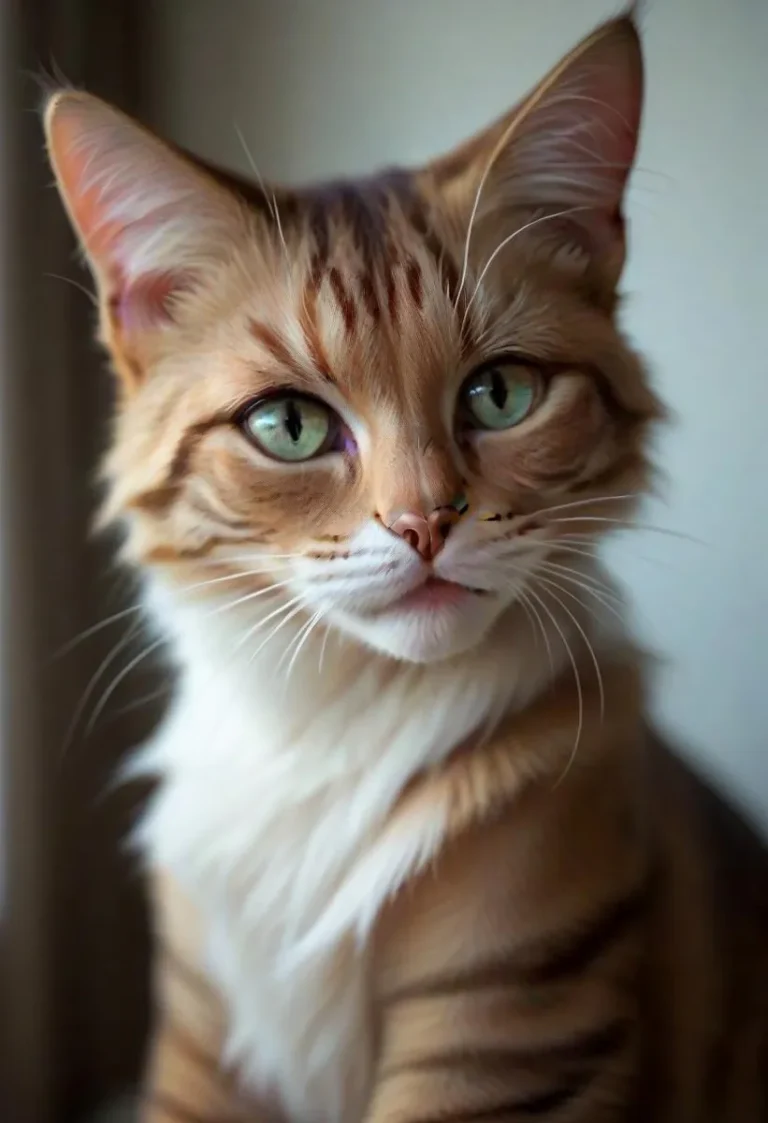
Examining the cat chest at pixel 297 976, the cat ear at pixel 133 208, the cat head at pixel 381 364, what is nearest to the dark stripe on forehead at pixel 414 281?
the cat head at pixel 381 364

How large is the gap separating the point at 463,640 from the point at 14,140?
21.5 inches

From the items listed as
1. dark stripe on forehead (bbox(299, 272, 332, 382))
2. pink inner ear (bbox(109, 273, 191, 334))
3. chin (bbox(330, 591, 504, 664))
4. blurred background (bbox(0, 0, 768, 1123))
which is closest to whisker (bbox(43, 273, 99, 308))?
blurred background (bbox(0, 0, 768, 1123))

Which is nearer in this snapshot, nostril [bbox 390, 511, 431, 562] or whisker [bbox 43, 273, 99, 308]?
nostril [bbox 390, 511, 431, 562]

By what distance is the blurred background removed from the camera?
805mm

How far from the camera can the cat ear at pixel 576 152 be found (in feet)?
2.21

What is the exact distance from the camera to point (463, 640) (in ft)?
2.14

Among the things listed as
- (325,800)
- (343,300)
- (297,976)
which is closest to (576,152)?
(343,300)

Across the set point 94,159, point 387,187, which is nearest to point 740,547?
point 387,187

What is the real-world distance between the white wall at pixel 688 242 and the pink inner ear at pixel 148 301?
9.7 inches

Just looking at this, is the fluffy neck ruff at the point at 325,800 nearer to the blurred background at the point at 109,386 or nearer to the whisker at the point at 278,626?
the whisker at the point at 278,626

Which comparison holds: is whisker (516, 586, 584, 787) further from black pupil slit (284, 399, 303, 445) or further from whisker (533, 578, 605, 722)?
black pupil slit (284, 399, 303, 445)

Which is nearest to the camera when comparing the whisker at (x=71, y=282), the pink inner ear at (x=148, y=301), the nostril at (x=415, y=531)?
the nostril at (x=415, y=531)

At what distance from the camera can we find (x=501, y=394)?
683 millimetres

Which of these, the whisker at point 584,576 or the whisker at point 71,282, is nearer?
the whisker at point 584,576
